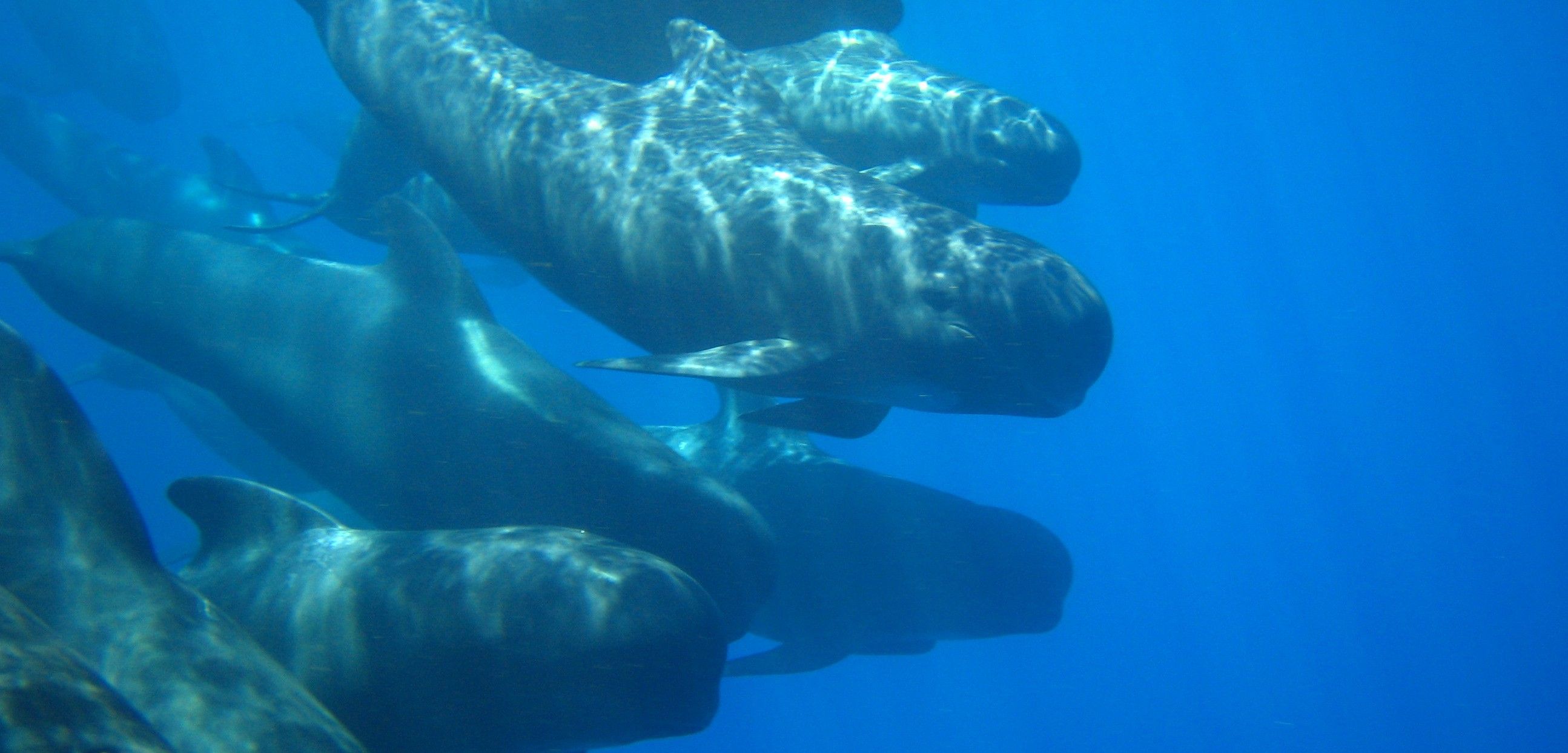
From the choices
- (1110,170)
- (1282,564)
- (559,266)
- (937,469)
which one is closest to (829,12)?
(559,266)

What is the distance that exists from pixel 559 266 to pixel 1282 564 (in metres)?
63.8

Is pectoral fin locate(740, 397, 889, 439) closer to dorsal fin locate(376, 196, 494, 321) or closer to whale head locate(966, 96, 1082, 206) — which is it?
dorsal fin locate(376, 196, 494, 321)

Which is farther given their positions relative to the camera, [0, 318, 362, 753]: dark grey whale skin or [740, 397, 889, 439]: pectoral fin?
[740, 397, 889, 439]: pectoral fin

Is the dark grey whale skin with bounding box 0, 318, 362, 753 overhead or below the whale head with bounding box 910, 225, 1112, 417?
below

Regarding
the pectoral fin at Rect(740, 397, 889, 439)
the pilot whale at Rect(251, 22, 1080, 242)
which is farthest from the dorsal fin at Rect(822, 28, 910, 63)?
the pectoral fin at Rect(740, 397, 889, 439)

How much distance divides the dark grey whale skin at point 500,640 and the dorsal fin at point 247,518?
0.42 meters

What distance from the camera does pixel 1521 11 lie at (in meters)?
44.2

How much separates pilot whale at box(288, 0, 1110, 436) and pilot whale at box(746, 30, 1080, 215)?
187 cm

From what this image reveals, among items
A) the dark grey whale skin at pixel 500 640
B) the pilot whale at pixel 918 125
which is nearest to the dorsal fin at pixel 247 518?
the dark grey whale skin at pixel 500 640

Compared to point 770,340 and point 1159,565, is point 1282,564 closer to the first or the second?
point 1159,565

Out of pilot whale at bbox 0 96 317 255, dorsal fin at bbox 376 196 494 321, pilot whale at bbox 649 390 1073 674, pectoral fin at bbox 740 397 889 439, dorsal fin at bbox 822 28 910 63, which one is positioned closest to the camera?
pectoral fin at bbox 740 397 889 439

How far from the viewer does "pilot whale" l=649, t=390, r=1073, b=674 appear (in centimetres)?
814

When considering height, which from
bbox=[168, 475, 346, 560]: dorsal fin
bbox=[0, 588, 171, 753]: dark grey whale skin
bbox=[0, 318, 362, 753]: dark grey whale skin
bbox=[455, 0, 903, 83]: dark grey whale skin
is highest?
bbox=[455, 0, 903, 83]: dark grey whale skin

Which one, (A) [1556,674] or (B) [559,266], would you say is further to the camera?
(A) [1556,674]
